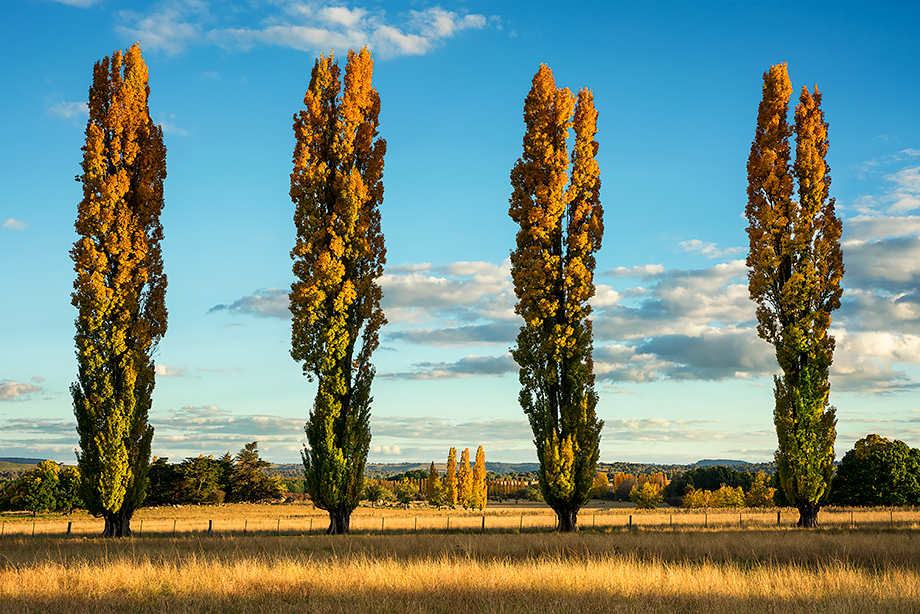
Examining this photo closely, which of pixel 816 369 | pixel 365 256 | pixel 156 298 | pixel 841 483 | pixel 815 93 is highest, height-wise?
pixel 815 93

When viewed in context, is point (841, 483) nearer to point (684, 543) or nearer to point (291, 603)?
point (684, 543)

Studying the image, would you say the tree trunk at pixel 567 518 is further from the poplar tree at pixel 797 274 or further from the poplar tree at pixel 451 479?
the poplar tree at pixel 451 479

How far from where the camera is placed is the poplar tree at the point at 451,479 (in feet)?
262

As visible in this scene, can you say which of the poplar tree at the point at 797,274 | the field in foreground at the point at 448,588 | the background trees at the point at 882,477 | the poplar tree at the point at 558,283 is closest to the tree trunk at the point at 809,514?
the poplar tree at the point at 797,274

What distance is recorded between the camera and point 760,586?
998cm

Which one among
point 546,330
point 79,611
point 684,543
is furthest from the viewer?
point 546,330

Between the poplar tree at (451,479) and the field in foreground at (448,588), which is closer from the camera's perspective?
the field in foreground at (448,588)

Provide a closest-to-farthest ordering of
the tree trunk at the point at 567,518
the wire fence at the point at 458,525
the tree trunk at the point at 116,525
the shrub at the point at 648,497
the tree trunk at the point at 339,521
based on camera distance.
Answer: the tree trunk at the point at 567,518, the tree trunk at the point at 339,521, the tree trunk at the point at 116,525, the wire fence at the point at 458,525, the shrub at the point at 648,497

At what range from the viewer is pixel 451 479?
8038 cm

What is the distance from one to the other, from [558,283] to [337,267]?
8119 millimetres

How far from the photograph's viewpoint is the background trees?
51.2 metres

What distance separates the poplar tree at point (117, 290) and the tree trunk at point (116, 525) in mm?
33

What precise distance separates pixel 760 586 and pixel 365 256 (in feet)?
60.5

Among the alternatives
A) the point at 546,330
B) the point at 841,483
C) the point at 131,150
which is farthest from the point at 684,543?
the point at 841,483
